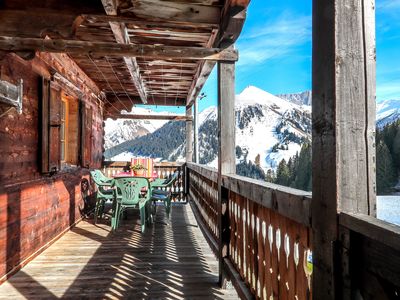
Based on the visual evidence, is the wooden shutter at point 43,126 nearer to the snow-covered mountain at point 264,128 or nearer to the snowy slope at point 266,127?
the snow-covered mountain at point 264,128

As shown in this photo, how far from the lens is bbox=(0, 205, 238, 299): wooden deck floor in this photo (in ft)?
8.32

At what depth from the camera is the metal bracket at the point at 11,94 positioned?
2486 mm

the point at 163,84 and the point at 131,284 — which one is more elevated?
the point at 163,84

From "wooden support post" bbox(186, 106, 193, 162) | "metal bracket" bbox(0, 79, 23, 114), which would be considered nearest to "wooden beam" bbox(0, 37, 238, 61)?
"metal bracket" bbox(0, 79, 23, 114)

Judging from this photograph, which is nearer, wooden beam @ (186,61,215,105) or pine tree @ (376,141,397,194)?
wooden beam @ (186,61,215,105)

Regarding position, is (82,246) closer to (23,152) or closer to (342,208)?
(23,152)

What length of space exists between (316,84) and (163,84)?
5.30 m

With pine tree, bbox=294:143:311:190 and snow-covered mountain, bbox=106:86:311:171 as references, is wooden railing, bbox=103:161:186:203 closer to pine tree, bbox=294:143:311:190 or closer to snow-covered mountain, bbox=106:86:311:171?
pine tree, bbox=294:143:311:190

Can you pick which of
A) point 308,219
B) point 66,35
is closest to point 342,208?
point 308,219

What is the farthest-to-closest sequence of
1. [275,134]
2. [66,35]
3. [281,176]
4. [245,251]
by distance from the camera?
[275,134] < [281,176] < [66,35] < [245,251]

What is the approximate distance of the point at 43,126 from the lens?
139 inches

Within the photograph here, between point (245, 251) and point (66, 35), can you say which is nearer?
point (245, 251)

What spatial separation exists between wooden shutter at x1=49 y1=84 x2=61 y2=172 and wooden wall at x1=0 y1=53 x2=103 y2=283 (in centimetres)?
17

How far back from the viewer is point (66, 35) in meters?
Answer: 2.91
